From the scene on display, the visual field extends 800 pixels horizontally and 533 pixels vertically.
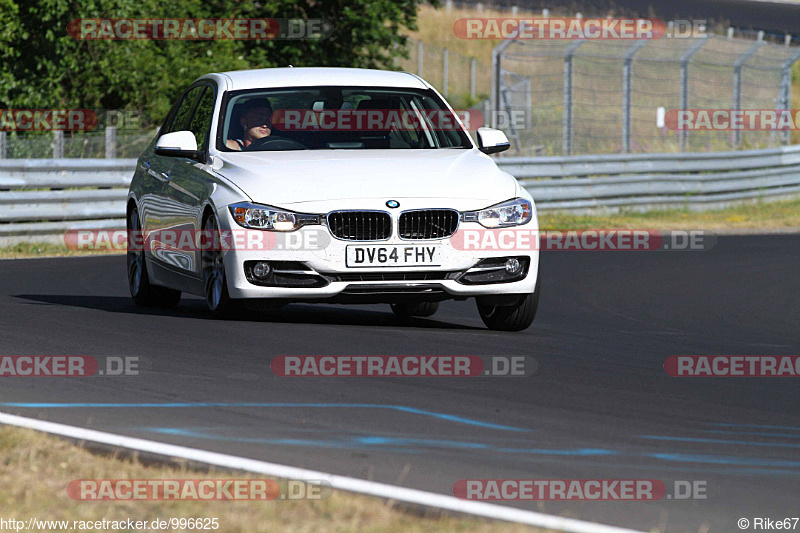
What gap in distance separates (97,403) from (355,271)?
99.0 inches

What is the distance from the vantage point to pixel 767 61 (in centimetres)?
3053

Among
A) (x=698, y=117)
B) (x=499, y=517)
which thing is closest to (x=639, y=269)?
(x=499, y=517)

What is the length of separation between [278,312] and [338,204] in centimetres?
186

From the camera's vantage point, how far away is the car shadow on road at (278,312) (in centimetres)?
1023

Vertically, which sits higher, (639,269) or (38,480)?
(38,480)

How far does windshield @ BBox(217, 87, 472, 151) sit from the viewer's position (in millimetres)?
10156

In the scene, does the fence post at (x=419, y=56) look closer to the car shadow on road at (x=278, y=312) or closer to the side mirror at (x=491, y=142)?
the car shadow on road at (x=278, y=312)

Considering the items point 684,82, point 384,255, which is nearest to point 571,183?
point 684,82

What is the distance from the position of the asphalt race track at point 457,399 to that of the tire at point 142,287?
0.23m

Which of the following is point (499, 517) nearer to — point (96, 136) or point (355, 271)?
point (355, 271)

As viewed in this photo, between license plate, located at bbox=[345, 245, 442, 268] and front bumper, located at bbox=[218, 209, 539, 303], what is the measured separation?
0.03 m

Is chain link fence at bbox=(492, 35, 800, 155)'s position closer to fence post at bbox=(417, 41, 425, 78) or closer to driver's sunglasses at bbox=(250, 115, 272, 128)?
fence post at bbox=(417, 41, 425, 78)

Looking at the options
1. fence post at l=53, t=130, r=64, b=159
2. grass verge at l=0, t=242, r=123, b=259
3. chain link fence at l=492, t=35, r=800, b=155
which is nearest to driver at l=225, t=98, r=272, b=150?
grass verge at l=0, t=242, r=123, b=259

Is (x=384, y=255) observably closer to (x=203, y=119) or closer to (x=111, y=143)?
(x=203, y=119)
